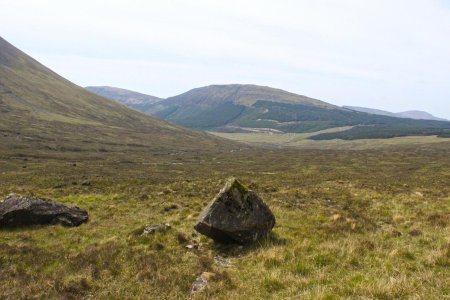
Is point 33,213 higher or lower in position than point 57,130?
higher

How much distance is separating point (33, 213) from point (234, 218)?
11759mm

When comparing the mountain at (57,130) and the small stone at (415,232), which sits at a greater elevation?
the small stone at (415,232)

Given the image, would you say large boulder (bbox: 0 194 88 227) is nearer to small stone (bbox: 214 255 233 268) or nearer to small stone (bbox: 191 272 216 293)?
small stone (bbox: 214 255 233 268)

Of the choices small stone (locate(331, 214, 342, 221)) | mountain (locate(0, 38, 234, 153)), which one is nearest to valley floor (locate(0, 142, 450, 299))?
small stone (locate(331, 214, 342, 221))

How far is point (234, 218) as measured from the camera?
1623 cm

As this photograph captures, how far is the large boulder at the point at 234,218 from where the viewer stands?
15938 millimetres

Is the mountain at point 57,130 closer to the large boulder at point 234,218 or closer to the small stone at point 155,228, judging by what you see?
Result: the small stone at point 155,228

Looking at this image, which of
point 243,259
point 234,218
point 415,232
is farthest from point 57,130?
point 415,232

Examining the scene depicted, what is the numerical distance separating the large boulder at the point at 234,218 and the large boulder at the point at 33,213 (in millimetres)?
9248

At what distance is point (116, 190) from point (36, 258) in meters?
21.9

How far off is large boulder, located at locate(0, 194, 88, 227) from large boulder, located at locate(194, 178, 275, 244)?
30.3 ft

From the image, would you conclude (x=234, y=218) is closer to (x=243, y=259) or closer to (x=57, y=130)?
(x=243, y=259)

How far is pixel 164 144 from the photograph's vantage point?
15675cm

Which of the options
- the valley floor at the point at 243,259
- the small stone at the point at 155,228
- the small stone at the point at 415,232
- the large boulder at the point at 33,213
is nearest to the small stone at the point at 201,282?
the valley floor at the point at 243,259
